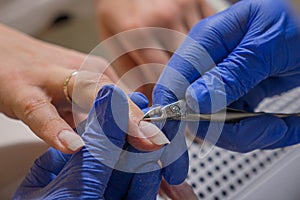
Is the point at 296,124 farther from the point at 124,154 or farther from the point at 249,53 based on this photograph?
the point at 124,154

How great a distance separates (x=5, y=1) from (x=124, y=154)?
0.80 m

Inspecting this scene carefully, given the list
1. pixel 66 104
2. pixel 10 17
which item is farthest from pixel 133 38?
pixel 10 17

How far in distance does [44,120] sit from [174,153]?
0.61 feet

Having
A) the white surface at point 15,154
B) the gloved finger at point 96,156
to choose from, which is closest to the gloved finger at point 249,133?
the gloved finger at point 96,156

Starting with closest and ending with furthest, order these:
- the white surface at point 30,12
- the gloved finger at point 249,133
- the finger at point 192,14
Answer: the gloved finger at point 249,133
the finger at point 192,14
the white surface at point 30,12

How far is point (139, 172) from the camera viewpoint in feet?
1.73

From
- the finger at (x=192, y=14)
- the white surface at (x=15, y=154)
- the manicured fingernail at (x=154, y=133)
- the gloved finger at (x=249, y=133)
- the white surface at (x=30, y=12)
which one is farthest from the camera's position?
the white surface at (x=30, y=12)

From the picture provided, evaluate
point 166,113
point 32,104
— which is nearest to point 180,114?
point 166,113

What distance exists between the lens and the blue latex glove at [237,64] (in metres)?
0.57

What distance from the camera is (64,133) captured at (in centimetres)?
55

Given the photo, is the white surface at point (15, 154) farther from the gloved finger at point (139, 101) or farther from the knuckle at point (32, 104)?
the gloved finger at point (139, 101)

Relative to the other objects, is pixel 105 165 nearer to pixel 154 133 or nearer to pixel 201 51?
pixel 154 133

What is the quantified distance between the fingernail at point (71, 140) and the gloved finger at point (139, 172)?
0.18 ft

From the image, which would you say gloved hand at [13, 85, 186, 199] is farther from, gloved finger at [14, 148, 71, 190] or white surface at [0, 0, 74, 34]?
white surface at [0, 0, 74, 34]
